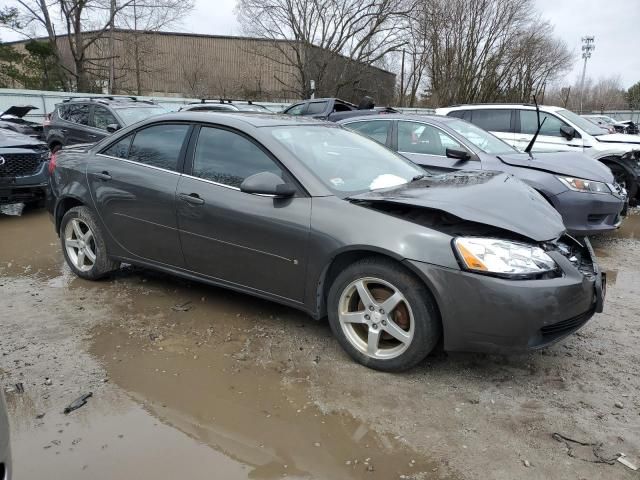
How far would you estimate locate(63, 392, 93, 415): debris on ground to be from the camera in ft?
9.35

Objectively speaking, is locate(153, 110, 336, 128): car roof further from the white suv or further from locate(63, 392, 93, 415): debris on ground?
the white suv

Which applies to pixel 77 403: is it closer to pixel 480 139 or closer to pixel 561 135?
pixel 480 139

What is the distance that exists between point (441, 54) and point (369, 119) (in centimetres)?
3246

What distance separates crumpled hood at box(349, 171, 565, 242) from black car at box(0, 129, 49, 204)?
6.15 meters

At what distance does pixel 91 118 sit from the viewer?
1048 cm

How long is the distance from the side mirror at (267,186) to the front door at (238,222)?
0.08 metres

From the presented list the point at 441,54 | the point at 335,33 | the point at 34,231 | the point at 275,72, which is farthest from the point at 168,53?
the point at 34,231

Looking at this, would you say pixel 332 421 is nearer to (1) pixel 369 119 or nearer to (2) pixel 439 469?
(2) pixel 439 469

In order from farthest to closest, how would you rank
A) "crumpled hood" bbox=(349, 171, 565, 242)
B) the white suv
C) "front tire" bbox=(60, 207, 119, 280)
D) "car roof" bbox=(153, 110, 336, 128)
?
1. the white suv
2. "front tire" bbox=(60, 207, 119, 280)
3. "car roof" bbox=(153, 110, 336, 128)
4. "crumpled hood" bbox=(349, 171, 565, 242)

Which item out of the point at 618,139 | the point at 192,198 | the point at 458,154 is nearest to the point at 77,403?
the point at 192,198

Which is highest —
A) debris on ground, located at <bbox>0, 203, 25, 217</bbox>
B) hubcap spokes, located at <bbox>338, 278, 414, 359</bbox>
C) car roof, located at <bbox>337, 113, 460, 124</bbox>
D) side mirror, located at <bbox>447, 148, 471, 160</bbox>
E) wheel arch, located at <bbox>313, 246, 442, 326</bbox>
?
car roof, located at <bbox>337, 113, 460, 124</bbox>

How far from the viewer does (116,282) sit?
16.0 ft

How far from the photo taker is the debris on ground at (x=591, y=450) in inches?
96.4

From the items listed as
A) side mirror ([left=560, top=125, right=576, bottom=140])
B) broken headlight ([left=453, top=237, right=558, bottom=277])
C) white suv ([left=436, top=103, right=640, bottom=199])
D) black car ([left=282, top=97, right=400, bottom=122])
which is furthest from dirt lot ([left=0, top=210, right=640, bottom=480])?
black car ([left=282, top=97, right=400, bottom=122])
